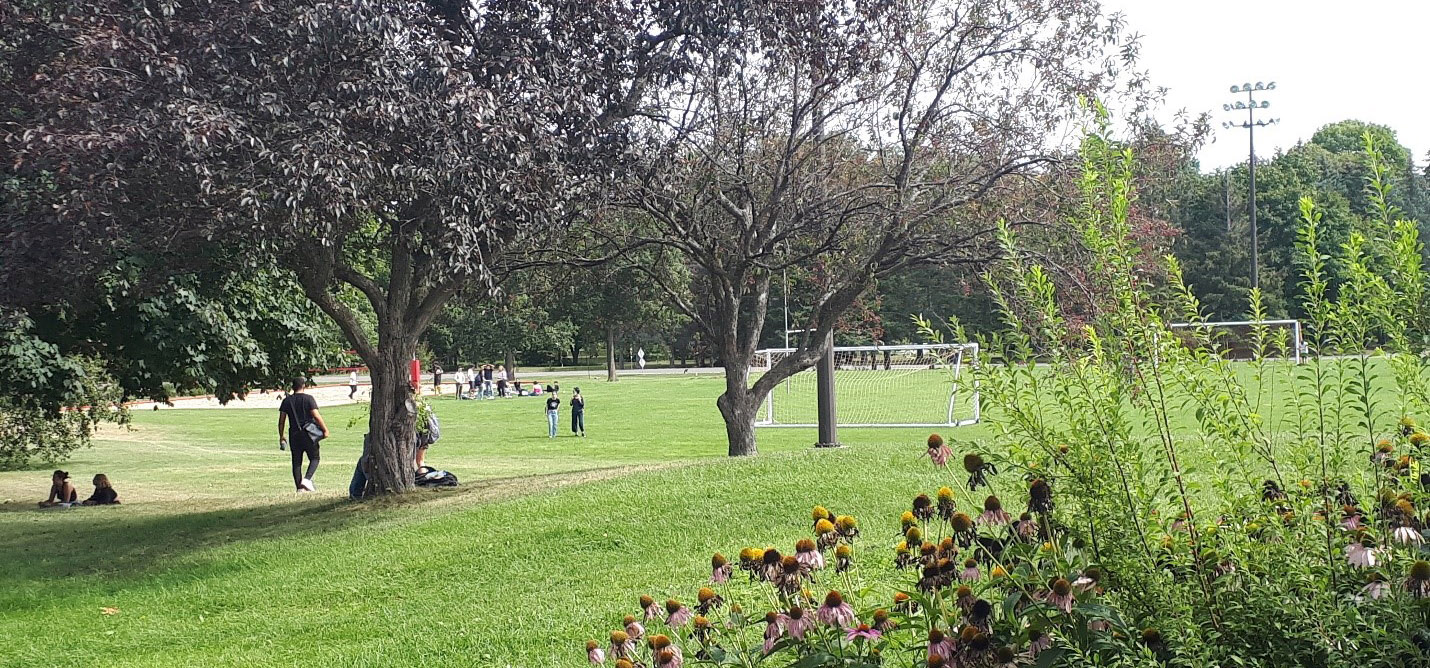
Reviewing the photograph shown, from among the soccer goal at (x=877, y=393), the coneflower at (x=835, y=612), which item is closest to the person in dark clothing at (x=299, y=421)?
the soccer goal at (x=877, y=393)

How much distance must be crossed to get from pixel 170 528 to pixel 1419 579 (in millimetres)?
12824

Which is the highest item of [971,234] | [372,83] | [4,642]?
[372,83]

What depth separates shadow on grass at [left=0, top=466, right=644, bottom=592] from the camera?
10.9 meters

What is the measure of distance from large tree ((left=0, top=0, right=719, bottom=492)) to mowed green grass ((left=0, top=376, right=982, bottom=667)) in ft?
7.77

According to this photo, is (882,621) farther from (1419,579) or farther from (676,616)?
(1419,579)

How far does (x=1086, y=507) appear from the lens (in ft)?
10.8

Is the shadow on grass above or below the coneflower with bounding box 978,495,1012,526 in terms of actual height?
below

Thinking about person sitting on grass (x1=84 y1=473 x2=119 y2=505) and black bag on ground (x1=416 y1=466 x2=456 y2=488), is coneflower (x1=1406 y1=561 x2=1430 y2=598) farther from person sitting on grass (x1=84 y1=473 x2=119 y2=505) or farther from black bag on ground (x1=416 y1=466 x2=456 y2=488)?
person sitting on grass (x1=84 y1=473 x2=119 y2=505)

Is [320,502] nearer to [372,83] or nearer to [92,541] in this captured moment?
[92,541]

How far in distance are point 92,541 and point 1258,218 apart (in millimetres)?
52608

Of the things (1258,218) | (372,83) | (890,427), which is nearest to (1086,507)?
(372,83)

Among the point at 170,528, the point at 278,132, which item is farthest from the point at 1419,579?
the point at 170,528

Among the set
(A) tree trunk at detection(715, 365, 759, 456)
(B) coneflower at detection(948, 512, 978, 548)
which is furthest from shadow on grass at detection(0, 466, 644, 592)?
(B) coneflower at detection(948, 512, 978, 548)

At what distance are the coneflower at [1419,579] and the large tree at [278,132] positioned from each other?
25.3 ft
